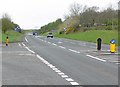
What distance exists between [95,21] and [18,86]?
100 m

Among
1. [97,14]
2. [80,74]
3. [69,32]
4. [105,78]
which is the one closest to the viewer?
[105,78]

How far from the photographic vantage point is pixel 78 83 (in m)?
11.4

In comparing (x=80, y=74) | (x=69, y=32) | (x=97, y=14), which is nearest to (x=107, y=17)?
(x=97, y=14)

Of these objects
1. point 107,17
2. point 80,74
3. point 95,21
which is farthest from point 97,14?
point 80,74

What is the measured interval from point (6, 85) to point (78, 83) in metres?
2.08

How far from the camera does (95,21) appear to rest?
110 meters

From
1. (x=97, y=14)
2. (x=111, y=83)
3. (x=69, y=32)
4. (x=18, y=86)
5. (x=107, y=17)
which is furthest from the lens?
(x=69, y=32)

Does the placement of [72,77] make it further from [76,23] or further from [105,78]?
[76,23]

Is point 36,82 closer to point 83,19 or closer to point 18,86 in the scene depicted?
point 18,86

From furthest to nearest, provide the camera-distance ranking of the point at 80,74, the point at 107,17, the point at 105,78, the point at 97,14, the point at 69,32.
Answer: the point at 69,32 → the point at 97,14 → the point at 107,17 → the point at 80,74 → the point at 105,78

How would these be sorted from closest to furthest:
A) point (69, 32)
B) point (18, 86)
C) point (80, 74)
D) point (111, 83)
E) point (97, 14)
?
point (18, 86) → point (111, 83) → point (80, 74) → point (97, 14) → point (69, 32)

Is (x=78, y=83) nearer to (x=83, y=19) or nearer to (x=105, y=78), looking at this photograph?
(x=105, y=78)

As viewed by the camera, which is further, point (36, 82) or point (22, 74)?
point (22, 74)

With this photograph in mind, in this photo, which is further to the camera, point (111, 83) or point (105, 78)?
point (105, 78)
